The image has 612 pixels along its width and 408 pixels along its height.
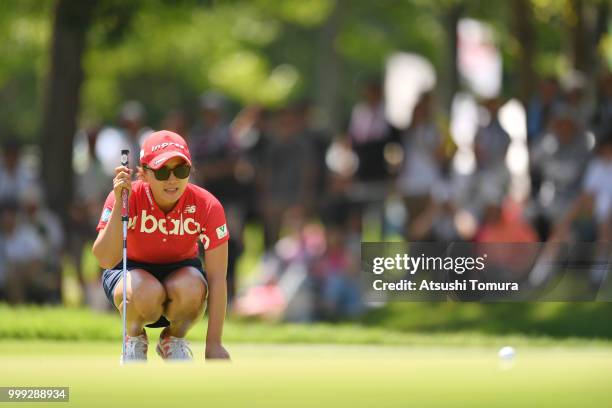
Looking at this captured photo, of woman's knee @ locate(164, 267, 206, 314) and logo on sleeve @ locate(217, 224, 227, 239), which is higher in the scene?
logo on sleeve @ locate(217, 224, 227, 239)

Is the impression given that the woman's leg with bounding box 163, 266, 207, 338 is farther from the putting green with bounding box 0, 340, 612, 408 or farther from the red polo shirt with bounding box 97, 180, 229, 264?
the putting green with bounding box 0, 340, 612, 408

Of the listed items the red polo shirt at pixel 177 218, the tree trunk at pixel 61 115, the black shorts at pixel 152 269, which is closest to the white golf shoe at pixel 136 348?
the black shorts at pixel 152 269

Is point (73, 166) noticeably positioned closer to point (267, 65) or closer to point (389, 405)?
point (389, 405)

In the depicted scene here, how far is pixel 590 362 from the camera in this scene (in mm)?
7871

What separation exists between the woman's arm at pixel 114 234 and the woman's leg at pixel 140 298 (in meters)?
0.13

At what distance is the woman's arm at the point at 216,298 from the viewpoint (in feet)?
24.7

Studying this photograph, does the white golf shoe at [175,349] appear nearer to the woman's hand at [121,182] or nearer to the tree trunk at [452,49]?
the woman's hand at [121,182]

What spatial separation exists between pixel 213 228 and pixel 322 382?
1095mm

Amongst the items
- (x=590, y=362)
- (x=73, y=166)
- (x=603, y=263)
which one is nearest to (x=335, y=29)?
(x=73, y=166)

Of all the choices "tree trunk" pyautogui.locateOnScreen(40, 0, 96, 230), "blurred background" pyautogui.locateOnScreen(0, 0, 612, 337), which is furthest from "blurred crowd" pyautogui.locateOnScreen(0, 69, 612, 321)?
"tree trunk" pyautogui.locateOnScreen(40, 0, 96, 230)

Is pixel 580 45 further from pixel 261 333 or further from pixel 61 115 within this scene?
pixel 261 333

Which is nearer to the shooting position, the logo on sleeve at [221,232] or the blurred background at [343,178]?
the logo on sleeve at [221,232]

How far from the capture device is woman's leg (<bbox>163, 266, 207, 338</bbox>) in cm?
768

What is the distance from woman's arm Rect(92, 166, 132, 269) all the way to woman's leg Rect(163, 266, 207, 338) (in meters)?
0.31
